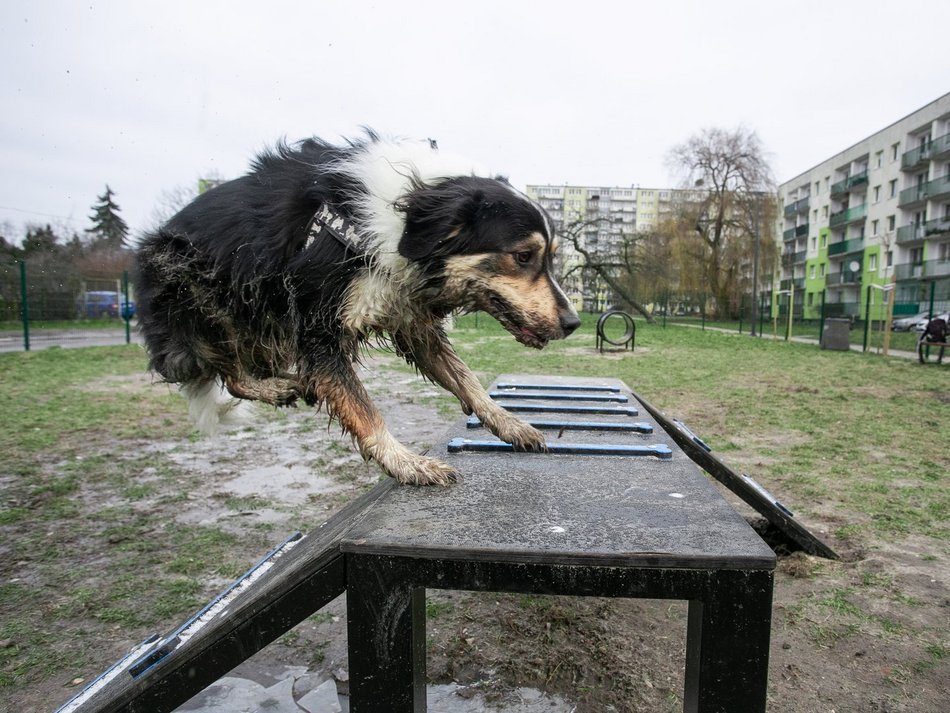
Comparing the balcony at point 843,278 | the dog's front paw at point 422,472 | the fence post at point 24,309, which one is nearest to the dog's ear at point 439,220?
the dog's front paw at point 422,472

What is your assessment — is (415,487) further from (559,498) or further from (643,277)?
(643,277)

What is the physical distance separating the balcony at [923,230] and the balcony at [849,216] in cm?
577

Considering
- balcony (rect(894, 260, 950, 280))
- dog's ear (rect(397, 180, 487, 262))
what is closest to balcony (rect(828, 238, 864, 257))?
balcony (rect(894, 260, 950, 280))

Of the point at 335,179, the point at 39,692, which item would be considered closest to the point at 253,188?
the point at 335,179

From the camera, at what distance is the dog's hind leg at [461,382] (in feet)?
9.65

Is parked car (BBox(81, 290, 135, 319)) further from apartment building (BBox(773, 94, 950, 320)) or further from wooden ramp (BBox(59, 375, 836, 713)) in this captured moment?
apartment building (BBox(773, 94, 950, 320))

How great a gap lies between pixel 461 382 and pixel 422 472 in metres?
0.76

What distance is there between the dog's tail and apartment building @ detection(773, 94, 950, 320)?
32.1 metres

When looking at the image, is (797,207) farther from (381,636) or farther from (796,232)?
(381,636)

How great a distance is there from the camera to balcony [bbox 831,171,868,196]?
4675cm

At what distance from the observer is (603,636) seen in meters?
2.75

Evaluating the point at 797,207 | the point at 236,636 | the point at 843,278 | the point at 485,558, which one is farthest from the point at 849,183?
the point at 236,636

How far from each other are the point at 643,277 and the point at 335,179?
123ft

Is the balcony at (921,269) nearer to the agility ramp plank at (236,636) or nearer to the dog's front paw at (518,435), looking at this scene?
the dog's front paw at (518,435)
